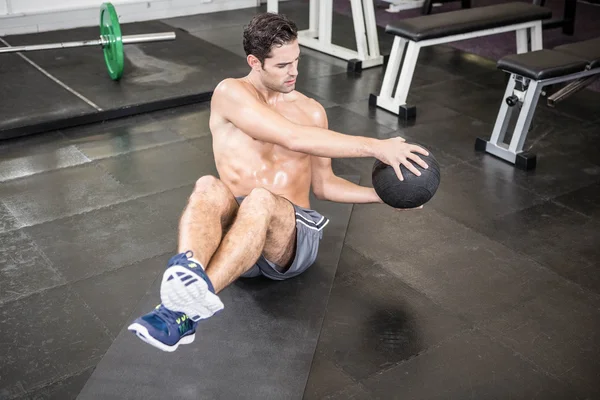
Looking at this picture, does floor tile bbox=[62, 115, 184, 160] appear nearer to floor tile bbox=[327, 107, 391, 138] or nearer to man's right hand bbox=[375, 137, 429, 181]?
floor tile bbox=[327, 107, 391, 138]

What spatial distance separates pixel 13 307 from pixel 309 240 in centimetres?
109

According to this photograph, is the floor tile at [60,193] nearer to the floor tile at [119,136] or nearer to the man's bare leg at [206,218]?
the floor tile at [119,136]

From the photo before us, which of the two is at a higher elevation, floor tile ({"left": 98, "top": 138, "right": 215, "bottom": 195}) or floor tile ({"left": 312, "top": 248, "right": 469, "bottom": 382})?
floor tile ({"left": 98, "top": 138, "right": 215, "bottom": 195})

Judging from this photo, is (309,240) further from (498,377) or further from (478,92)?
(478,92)

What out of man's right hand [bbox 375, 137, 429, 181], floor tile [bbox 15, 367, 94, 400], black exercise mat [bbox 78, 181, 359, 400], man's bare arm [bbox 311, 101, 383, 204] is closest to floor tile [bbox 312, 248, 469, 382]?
black exercise mat [bbox 78, 181, 359, 400]

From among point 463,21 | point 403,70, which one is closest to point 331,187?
point 403,70

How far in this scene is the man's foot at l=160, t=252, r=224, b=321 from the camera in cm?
169

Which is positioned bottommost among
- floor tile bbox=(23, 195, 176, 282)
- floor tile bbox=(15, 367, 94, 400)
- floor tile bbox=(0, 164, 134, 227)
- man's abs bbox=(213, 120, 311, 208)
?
floor tile bbox=(15, 367, 94, 400)

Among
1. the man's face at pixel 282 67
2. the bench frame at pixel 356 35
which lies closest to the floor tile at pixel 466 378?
the man's face at pixel 282 67

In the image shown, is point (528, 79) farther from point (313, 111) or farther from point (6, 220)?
point (6, 220)

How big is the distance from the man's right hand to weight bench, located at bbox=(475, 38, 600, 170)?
186cm

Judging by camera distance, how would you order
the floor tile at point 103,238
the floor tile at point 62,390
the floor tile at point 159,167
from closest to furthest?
the floor tile at point 62,390 < the floor tile at point 103,238 < the floor tile at point 159,167

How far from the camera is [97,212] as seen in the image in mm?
3150

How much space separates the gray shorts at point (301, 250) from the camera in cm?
229
